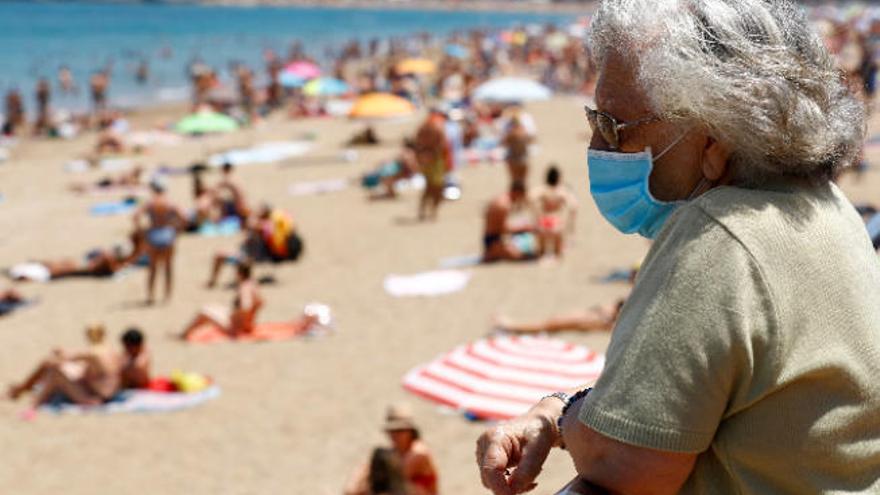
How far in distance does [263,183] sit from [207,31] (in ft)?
178

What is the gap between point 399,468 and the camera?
5.20 meters

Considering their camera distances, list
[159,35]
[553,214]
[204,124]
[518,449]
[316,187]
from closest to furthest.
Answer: [518,449], [553,214], [204,124], [316,187], [159,35]

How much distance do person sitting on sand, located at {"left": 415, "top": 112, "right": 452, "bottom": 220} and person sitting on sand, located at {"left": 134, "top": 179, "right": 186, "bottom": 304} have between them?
3.58 meters

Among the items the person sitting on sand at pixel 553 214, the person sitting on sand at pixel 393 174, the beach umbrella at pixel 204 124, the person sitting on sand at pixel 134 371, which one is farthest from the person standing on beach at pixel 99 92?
the person sitting on sand at pixel 134 371

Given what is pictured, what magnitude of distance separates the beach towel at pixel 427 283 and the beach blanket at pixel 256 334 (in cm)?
123

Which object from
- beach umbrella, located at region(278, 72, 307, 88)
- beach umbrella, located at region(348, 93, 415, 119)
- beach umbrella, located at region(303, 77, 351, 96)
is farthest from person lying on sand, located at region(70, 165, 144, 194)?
beach umbrella, located at region(278, 72, 307, 88)

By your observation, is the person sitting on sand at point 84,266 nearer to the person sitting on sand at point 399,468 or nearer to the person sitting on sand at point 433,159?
the person sitting on sand at point 433,159

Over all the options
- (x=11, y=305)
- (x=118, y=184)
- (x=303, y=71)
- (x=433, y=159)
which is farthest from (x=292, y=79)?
(x=11, y=305)

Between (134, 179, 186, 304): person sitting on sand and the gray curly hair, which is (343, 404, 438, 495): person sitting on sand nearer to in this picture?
the gray curly hair

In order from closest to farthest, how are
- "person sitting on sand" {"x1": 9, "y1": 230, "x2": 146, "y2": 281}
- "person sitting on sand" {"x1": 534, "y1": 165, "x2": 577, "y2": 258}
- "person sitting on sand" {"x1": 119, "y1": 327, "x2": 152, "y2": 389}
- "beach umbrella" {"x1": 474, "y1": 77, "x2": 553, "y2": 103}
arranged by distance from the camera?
1. "person sitting on sand" {"x1": 119, "y1": 327, "x2": 152, "y2": 389}
2. "person sitting on sand" {"x1": 534, "y1": 165, "x2": 577, "y2": 258}
3. "person sitting on sand" {"x1": 9, "y1": 230, "x2": 146, "y2": 281}
4. "beach umbrella" {"x1": 474, "y1": 77, "x2": 553, "y2": 103}

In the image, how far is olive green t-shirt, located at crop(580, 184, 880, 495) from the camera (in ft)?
3.77

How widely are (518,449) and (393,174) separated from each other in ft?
44.7

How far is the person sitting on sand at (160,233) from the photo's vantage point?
1001 cm

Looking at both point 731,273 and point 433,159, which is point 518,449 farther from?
point 433,159
